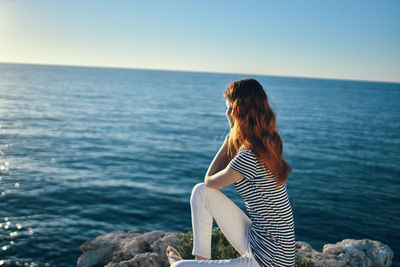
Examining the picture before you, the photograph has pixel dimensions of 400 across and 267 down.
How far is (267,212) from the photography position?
3111 millimetres

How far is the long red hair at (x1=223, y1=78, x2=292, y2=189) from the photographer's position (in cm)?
302

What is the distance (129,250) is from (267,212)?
3978mm

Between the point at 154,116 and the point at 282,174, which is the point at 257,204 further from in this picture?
the point at 154,116

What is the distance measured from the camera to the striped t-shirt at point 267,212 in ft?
9.94

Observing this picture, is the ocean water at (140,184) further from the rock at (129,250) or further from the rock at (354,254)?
the rock at (354,254)

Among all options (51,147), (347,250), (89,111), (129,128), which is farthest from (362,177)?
(89,111)

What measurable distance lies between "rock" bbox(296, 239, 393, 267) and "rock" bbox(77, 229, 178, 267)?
8.99ft

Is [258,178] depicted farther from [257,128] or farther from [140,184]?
[140,184]

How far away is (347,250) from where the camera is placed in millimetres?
6344

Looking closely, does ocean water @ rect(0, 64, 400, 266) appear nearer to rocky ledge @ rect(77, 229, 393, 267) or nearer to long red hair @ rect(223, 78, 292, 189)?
long red hair @ rect(223, 78, 292, 189)

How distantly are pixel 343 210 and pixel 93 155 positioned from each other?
49.9 feet

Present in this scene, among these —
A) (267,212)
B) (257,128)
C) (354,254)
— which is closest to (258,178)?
(267,212)

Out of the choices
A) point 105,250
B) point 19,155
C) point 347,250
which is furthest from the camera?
point 19,155

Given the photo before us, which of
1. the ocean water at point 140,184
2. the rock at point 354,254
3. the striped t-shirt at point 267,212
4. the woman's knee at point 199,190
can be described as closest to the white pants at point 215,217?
the woman's knee at point 199,190
